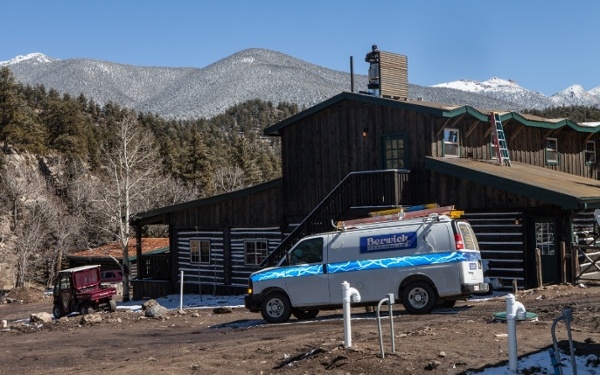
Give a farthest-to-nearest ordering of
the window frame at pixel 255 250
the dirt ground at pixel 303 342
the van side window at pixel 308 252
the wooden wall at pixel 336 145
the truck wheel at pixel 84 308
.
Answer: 1. the window frame at pixel 255 250
2. the truck wheel at pixel 84 308
3. the wooden wall at pixel 336 145
4. the van side window at pixel 308 252
5. the dirt ground at pixel 303 342

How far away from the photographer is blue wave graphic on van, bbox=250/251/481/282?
18734mm

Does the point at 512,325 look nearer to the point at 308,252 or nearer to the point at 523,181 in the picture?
the point at 308,252

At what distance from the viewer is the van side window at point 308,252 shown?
65.8 ft

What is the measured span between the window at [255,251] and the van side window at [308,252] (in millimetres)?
12973

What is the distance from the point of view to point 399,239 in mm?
19344

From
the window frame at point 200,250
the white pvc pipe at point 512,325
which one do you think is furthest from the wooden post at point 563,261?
the window frame at point 200,250

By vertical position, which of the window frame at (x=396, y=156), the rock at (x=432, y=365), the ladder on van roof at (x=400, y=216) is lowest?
the rock at (x=432, y=365)

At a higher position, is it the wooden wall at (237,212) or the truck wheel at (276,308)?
the wooden wall at (237,212)

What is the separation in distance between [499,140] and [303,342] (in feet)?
61.3

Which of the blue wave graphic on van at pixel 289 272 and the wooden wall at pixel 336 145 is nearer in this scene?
the blue wave graphic on van at pixel 289 272

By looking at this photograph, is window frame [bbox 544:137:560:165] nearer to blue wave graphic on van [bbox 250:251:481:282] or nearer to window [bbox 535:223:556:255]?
window [bbox 535:223:556:255]

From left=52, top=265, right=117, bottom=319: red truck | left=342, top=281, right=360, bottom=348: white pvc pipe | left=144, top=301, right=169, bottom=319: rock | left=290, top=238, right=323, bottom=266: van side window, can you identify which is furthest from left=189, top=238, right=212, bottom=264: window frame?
left=342, top=281, right=360, bottom=348: white pvc pipe

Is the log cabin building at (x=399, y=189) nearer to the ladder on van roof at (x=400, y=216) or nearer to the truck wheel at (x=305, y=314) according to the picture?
the ladder on van roof at (x=400, y=216)

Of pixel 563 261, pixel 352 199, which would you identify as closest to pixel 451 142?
pixel 352 199
